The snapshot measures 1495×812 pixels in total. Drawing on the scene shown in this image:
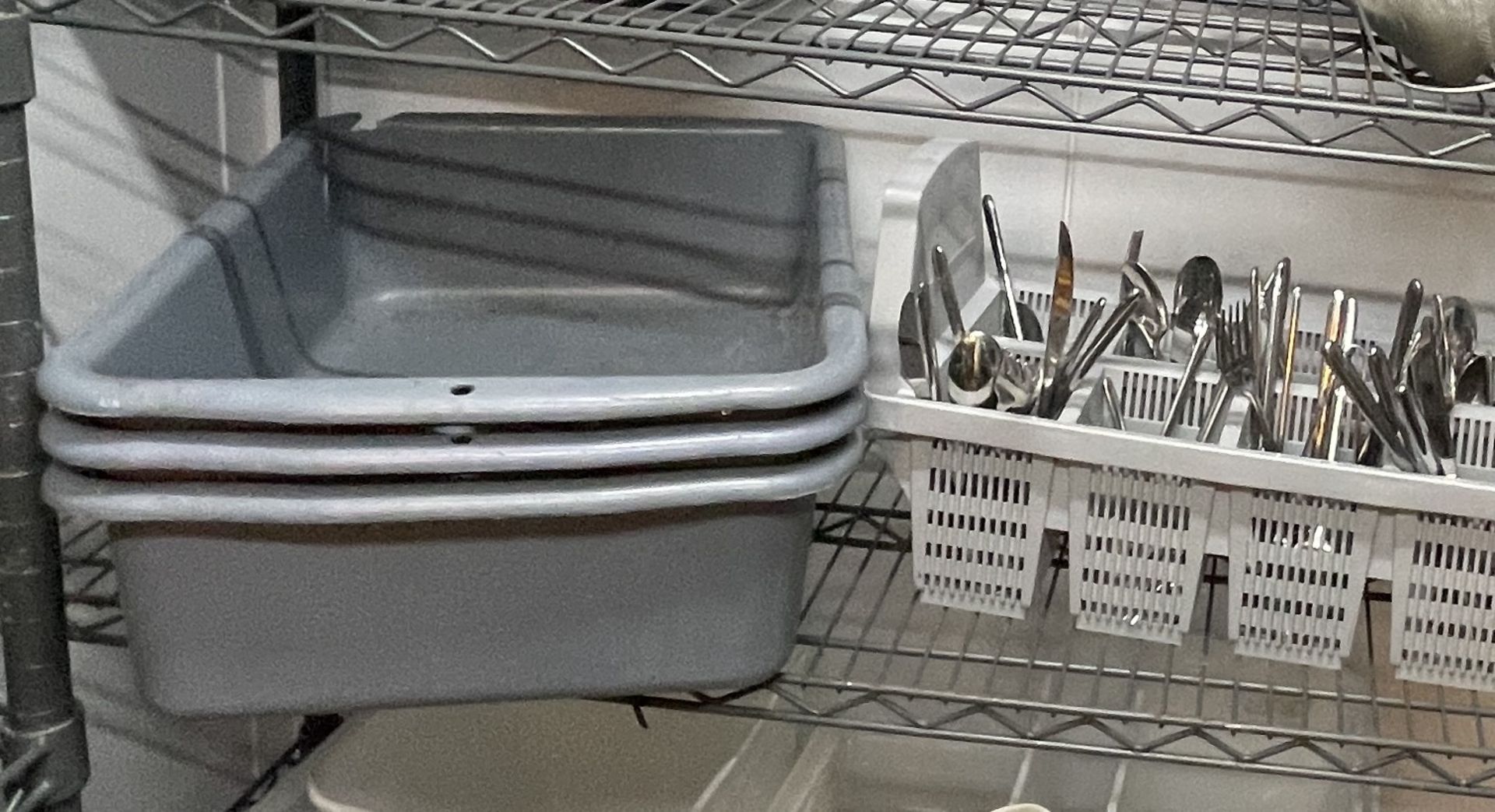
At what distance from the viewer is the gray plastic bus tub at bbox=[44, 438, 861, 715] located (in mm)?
798

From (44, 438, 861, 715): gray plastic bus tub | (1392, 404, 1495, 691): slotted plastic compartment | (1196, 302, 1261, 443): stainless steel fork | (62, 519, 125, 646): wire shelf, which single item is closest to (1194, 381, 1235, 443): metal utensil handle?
(1196, 302, 1261, 443): stainless steel fork

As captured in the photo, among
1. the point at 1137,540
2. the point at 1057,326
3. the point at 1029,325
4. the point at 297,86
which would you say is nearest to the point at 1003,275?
the point at 1029,325

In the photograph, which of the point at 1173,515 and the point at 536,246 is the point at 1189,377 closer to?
the point at 1173,515

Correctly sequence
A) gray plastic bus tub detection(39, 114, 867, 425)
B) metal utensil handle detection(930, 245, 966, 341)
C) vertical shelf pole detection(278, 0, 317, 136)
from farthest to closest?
vertical shelf pole detection(278, 0, 317, 136) → gray plastic bus tub detection(39, 114, 867, 425) → metal utensil handle detection(930, 245, 966, 341)

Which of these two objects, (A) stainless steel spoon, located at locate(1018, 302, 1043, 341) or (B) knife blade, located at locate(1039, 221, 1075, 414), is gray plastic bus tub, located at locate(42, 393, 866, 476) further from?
(A) stainless steel spoon, located at locate(1018, 302, 1043, 341)

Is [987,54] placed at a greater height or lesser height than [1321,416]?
greater

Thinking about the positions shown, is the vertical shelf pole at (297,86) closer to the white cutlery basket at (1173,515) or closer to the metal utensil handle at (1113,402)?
the white cutlery basket at (1173,515)

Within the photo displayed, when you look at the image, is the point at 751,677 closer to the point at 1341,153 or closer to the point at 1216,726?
the point at 1216,726

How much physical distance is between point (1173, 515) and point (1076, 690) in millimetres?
291

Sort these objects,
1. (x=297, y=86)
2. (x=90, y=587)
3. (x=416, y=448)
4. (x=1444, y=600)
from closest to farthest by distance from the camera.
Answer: (x=416, y=448), (x=1444, y=600), (x=90, y=587), (x=297, y=86)

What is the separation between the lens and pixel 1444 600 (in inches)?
35.0

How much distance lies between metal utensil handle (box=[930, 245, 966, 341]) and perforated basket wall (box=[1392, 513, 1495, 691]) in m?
0.28

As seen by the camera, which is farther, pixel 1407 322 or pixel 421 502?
pixel 1407 322

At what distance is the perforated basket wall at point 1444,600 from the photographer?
864 millimetres
